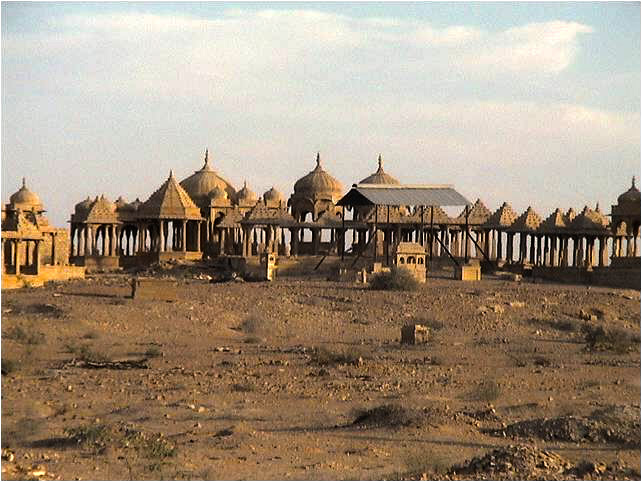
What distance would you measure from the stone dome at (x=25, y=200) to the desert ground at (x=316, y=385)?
2452 centimetres

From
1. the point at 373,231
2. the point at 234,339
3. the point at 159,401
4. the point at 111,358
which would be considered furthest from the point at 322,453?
the point at 373,231

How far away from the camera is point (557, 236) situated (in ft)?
196

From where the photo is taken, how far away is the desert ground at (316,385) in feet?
56.6

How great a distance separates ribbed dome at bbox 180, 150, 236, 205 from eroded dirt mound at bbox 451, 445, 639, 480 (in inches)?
2078

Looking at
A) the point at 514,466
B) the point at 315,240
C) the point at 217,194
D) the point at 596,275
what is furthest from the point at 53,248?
the point at 514,466

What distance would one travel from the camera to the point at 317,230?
63.0 meters

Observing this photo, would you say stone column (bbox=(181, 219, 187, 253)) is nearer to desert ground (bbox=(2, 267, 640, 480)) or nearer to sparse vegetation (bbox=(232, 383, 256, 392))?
desert ground (bbox=(2, 267, 640, 480))

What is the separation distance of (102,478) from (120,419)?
13.9 ft

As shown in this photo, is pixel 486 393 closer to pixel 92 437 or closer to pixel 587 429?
pixel 587 429

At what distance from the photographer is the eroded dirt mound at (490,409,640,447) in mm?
18984

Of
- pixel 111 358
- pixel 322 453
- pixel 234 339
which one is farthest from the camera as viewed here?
pixel 234 339

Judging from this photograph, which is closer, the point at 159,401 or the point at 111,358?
the point at 159,401

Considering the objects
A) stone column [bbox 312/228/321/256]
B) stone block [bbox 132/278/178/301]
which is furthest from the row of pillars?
stone column [bbox 312/228/321/256]

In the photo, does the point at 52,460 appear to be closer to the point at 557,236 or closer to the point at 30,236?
the point at 30,236
